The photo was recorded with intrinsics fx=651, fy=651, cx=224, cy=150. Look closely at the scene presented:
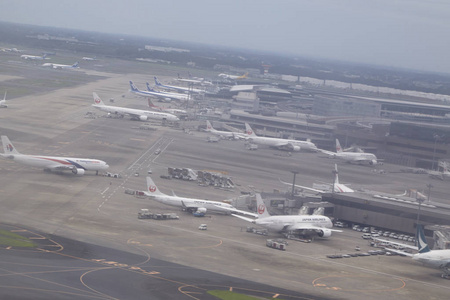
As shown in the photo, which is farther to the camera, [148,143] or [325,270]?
[148,143]

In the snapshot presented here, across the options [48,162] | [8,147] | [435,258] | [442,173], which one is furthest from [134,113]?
[435,258]

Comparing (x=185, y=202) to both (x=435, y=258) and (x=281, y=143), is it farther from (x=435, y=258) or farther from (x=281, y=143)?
(x=281, y=143)

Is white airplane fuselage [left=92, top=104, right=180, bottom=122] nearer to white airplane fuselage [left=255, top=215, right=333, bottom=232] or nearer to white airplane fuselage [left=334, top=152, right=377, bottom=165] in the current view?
white airplane fuselage [left=334, top=152, right=377, bottom=165]

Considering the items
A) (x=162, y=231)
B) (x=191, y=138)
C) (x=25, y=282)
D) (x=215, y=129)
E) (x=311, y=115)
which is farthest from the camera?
(x=311, y=115)

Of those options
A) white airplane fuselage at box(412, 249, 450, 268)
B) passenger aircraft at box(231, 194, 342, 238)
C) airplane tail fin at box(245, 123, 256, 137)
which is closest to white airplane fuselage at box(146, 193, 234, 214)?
passenger aircraft at box(231, 194, 342, 238)

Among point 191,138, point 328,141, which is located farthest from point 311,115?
point 191,138

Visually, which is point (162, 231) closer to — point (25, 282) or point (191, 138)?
point (25, 282)
